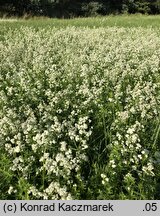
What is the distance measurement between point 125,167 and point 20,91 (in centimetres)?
371

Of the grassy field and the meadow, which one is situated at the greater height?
the grassy field

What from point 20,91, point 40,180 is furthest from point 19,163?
point 20,91

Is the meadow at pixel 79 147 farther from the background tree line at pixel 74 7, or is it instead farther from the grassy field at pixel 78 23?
the background tree line at pixel 74 7

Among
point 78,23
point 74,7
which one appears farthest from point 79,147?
point 74,7

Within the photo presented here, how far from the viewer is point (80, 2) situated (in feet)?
167

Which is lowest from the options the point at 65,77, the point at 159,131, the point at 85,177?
the point at 85,177

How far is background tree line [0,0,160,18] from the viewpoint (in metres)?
42.7

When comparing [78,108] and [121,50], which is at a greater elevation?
[121,50]

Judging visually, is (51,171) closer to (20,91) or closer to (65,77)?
(20,91)

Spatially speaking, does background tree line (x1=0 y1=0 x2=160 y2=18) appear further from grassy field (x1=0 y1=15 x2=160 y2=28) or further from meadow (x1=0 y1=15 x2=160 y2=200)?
meadow (x1=0 y1=15 x2=160 y2=200)

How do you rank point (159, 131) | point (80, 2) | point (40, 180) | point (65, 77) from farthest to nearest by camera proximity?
point (80, 2) → point (65, 77) → point (159, 131) → point (40, 180)

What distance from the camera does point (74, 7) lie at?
49.4 metres

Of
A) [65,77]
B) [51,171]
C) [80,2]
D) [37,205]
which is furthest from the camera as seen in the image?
[80,2]

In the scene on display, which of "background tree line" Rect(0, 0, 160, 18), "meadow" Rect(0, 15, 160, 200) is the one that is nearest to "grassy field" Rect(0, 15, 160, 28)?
"background tree line" Rect(0, 0, 160, 18)
